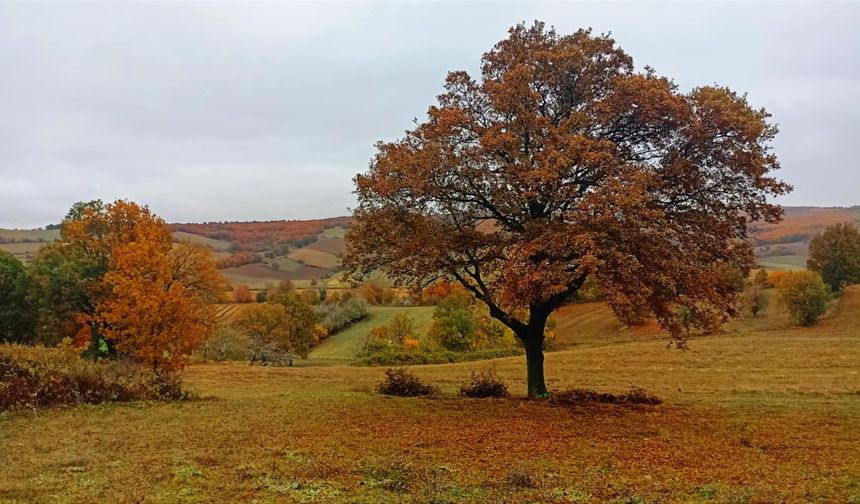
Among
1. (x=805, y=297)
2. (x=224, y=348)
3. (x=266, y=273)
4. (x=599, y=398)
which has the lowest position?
(x=224, y=348)

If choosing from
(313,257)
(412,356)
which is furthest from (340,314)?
(412,356)

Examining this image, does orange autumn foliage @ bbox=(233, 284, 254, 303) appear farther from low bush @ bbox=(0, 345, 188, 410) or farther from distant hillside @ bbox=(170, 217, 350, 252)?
low bush @ bbox=(0, 345, 188, 410)

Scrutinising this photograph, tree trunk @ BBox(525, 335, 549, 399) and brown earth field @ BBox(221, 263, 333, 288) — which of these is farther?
brown earth field @ BBox(221, 263, 333, 288)

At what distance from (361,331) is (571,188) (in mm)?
67926

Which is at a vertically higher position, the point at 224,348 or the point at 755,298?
the point at 755,298

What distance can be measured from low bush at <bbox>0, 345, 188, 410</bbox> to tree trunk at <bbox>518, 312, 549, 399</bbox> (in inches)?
495

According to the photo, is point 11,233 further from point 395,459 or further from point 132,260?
A: point 395,459

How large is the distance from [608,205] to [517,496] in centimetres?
693

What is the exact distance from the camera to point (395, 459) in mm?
11141

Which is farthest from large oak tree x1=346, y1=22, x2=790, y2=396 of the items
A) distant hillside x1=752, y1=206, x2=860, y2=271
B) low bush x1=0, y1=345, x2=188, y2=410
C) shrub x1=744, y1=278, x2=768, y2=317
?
distant hillside x1=752, y1=206, x2=860, y2=271

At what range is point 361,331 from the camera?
262 feet

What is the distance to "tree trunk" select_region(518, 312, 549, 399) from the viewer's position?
18625mm

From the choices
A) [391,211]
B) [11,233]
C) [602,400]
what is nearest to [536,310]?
[602,400]

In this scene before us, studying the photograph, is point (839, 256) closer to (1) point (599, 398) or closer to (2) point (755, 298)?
(2) point (755, 298)
